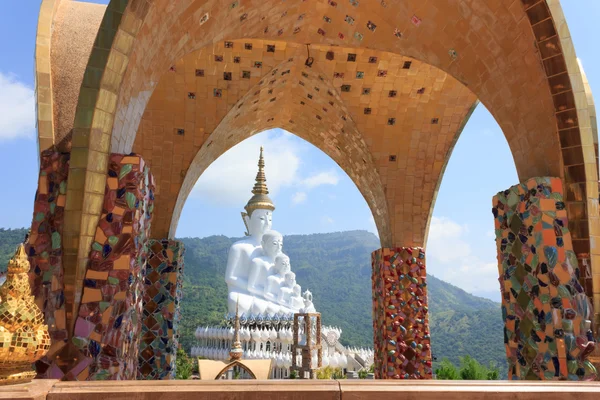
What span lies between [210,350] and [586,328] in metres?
16.3

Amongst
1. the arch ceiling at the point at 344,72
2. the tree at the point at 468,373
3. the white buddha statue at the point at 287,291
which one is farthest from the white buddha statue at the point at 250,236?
the arch ceiling at the point at 344,72

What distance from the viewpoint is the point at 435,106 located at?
8422mm

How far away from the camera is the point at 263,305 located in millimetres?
21141

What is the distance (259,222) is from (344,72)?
55.3 feet

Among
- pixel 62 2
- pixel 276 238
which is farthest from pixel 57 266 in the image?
pixel 276 238

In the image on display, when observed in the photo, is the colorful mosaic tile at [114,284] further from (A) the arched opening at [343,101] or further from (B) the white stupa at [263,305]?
(B) the white stupa at [263,305]

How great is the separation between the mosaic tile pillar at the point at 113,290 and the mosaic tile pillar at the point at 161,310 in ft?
10.3

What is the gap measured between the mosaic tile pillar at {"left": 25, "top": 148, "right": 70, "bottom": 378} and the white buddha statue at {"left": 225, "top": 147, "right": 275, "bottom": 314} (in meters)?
18.6

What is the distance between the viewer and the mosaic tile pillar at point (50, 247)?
12.3ft

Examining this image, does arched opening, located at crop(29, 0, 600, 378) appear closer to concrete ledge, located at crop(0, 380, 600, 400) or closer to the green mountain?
concrete ledge, located at crop(0, 380, 600, 400)

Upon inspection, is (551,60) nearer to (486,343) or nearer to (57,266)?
(57,266)

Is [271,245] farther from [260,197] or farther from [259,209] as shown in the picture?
[260,197]

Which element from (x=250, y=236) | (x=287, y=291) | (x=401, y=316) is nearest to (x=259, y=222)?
(x=250, y=236)

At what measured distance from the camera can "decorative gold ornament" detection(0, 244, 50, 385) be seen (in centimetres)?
219
